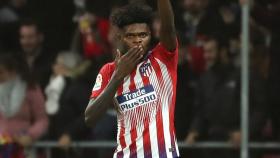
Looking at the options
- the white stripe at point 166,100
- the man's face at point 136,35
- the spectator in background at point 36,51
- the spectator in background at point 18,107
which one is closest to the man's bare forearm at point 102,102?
the man's face at point 136,35

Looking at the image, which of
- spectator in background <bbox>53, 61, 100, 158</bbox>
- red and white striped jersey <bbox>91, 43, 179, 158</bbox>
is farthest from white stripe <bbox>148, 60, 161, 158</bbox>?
spectator in background <bbox>53, 61, 100, 158</bbox>

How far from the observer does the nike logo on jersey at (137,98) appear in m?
5.87

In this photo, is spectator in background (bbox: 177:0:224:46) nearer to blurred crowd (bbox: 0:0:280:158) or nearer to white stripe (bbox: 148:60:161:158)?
blurred crowd (bbox: 0:0:280:158)

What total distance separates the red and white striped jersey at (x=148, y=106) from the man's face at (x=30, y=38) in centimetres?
465

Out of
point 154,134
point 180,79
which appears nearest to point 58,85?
point 180,79

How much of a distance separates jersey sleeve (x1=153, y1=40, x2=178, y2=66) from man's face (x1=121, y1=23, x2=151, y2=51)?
178 mm

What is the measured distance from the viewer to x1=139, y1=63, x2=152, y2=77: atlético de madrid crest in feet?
19.5

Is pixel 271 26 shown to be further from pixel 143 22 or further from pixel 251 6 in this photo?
pixel 143 22

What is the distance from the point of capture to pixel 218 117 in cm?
914

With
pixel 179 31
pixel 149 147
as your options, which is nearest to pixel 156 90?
pixel 149 147

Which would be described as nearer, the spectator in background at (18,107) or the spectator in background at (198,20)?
the spectator in background at (18,107)

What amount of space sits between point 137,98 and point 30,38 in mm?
4843

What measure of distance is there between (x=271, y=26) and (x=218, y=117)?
40.7 inches

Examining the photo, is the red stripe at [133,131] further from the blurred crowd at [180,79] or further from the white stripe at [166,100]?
the blurred crowd at [180,79]
